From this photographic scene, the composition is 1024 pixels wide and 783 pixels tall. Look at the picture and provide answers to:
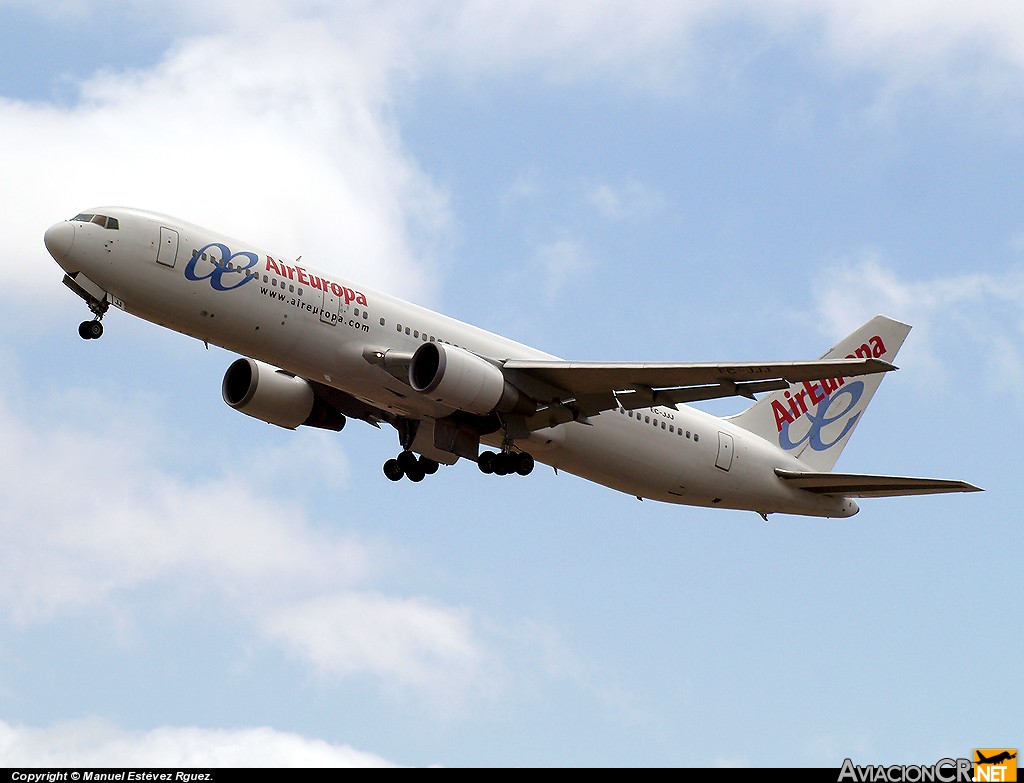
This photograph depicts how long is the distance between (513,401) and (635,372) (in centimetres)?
298

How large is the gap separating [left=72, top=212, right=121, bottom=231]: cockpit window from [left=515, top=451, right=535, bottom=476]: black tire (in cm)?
1109

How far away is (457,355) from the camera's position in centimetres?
3219

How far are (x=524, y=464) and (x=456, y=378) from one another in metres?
4.24

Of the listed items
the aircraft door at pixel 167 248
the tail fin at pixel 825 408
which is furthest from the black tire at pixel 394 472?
the aircraft door at pixel 167 248

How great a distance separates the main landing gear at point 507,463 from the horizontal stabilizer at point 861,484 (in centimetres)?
805

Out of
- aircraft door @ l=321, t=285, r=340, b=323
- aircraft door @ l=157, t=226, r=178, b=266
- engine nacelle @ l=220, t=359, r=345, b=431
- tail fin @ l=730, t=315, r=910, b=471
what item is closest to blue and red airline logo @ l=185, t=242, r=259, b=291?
aircraft door @ l=157, t=226, r=178, b=266

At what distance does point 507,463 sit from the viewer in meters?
35.3

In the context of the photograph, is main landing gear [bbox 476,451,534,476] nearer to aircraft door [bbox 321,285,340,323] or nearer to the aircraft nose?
aircraft door [bbox 321,285,340,323]

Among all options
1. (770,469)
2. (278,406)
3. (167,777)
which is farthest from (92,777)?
(770,469)

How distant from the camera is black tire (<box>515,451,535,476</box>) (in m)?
35.2

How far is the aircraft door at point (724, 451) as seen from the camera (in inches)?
1507

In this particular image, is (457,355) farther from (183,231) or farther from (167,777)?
(167,777)

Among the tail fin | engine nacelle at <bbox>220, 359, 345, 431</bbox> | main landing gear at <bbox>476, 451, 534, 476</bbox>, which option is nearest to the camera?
main landing gear at <bbox>476, 451, 534, 476</bbox>

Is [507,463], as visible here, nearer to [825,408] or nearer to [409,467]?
[409,467]
